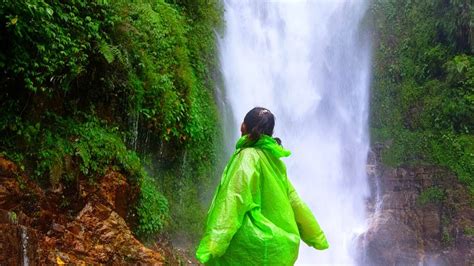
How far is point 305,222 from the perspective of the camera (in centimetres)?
268

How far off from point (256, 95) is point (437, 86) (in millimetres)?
5274

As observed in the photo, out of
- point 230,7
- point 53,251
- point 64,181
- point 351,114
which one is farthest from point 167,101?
point 351,114

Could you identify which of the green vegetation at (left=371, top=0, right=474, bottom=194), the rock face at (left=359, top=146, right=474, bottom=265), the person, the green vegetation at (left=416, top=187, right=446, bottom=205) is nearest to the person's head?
the person

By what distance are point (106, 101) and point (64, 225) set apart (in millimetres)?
1687

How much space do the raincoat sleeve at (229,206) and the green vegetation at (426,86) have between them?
11.7 meters

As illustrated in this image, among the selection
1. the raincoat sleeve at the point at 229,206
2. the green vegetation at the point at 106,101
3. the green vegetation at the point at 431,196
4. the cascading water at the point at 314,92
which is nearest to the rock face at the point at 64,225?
the green vegetation at the point at 106,101

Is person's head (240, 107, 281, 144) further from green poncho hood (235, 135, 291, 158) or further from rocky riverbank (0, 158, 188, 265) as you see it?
rocky riverbank (0, 158, 188, 265)

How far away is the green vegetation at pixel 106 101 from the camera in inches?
180

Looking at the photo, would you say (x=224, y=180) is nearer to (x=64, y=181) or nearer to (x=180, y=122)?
(x=64, y=181)

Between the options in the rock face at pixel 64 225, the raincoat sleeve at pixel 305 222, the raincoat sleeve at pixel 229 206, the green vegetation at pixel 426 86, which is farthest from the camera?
the green vegetation at pixel 426 86

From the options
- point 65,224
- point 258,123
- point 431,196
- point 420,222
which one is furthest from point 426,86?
point 258,123

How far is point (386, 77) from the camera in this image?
15.2 meters

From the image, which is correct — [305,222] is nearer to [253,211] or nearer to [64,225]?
[253,211]

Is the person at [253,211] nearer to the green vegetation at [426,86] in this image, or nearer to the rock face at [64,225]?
the rock face at [64,225]
